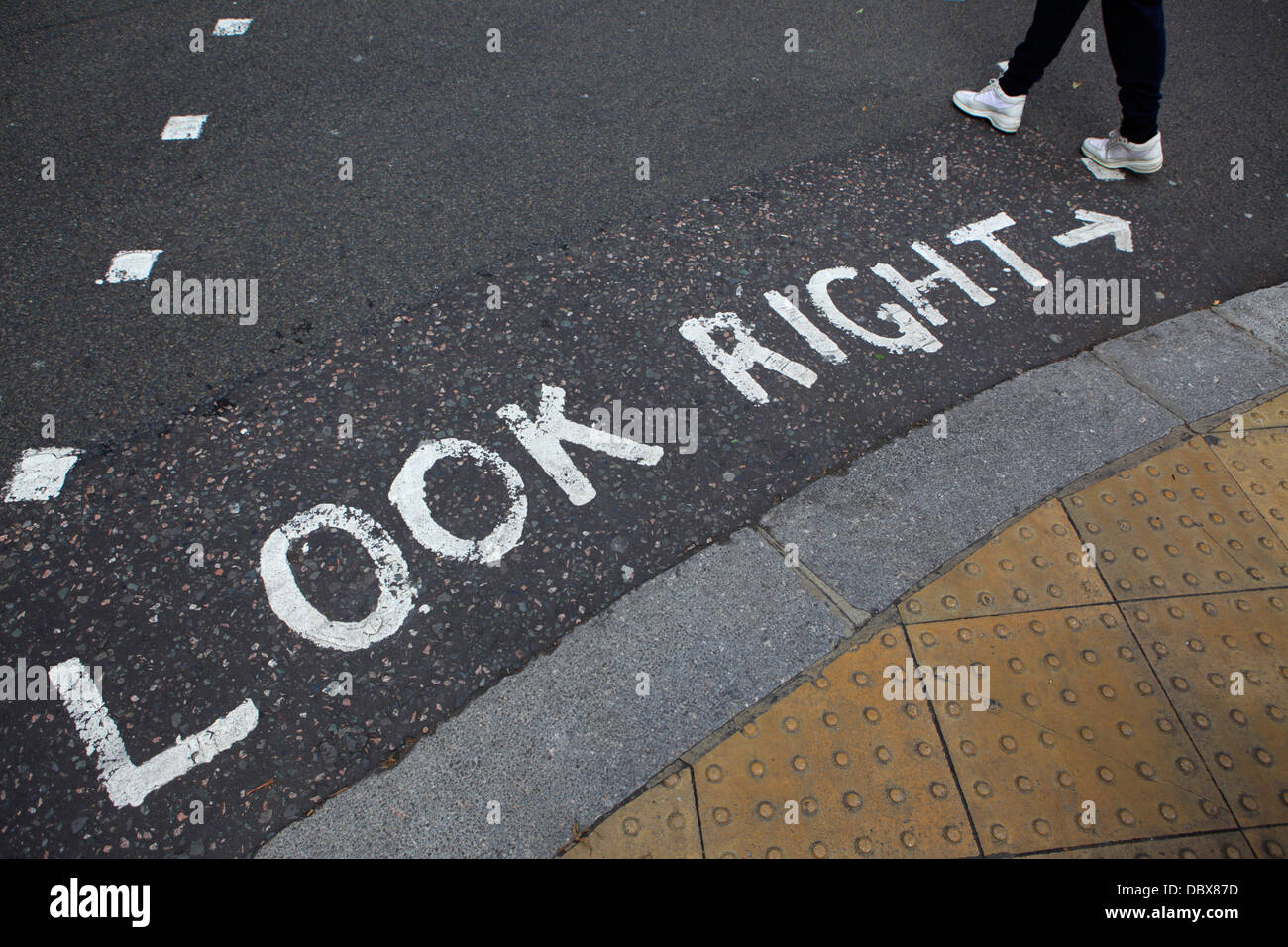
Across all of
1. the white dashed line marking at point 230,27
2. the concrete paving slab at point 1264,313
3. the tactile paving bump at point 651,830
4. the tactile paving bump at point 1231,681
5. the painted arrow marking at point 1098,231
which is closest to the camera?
the tactile paving bump at point 651,830

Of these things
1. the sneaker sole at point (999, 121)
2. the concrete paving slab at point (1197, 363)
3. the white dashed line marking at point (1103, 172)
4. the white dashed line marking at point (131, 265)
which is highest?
the sneaker sole at point (999, 121)

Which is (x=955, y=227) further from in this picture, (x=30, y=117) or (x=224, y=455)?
(x=30, y=117)

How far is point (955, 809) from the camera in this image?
2.30m

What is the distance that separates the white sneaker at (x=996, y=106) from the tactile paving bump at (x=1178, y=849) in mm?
4050

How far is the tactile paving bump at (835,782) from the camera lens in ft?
7.36

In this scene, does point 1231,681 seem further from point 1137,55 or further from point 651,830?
point 1137,55

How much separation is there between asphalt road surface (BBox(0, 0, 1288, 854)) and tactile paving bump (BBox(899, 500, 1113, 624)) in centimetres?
61

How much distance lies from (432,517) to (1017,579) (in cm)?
207

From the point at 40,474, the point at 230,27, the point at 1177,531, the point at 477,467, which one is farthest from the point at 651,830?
the point at 230,27

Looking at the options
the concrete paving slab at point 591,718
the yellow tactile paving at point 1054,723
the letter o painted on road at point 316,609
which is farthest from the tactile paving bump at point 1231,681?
the letter o painted on road at point 316,609

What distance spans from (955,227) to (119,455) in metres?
3.95

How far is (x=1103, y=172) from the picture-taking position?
4.70m

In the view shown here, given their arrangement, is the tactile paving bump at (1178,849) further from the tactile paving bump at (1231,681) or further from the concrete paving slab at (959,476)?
the concrete paving slab at (959,476)

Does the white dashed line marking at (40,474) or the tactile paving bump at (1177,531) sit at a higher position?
the white dashed line marking at (40,474)
